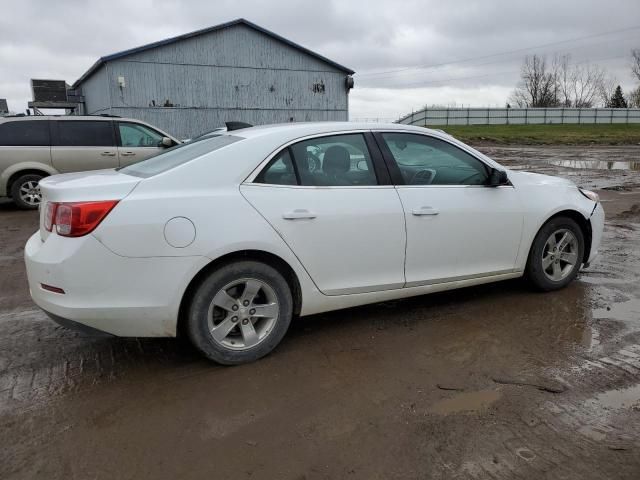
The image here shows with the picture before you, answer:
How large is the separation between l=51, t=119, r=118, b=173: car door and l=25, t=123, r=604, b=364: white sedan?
703cm

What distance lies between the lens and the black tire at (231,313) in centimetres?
327

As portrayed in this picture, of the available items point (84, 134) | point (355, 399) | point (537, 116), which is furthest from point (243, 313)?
point (537, 116)

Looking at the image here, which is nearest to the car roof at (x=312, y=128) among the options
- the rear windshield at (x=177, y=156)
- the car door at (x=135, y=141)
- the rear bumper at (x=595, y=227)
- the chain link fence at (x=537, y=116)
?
the rear windshield at (x=177, y=156)

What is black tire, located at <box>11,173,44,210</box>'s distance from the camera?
9859 mm

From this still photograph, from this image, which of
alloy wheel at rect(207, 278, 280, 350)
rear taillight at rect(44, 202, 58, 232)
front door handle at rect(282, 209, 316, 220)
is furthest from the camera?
front door handle at rect(282, 209, 316, 220)

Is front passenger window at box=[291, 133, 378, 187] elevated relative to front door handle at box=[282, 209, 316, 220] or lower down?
elevated

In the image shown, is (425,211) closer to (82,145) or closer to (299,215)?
(299,215)

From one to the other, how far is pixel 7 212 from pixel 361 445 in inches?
378

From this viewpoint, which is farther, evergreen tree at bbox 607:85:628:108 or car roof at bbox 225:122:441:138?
evergreen tree at bbox 607:85:628:108

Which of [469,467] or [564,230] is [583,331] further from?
[469,467]

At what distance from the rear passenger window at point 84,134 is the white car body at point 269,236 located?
7.18 meters

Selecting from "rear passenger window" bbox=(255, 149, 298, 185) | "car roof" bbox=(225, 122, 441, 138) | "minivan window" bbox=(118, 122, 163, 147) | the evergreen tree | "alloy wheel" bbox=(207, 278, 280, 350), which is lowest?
"alloy wheel" bbox=(207, 278, 280, 350)

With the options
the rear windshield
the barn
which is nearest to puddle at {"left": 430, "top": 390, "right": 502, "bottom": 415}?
the rear windshield

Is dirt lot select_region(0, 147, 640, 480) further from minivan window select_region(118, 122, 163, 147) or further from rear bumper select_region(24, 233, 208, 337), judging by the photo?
minivan window select_region(118, 122, 163, 147)
